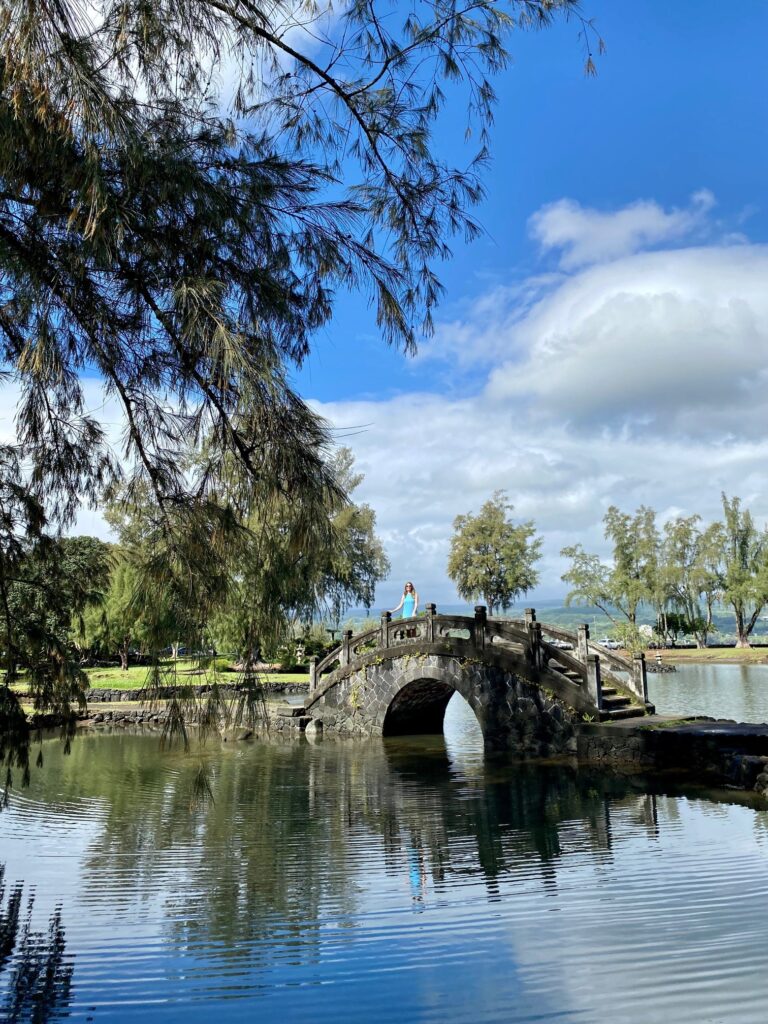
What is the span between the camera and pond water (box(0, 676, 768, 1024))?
421cm

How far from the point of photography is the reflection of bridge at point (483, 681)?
13578 mm

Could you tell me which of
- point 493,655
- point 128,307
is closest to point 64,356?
point 128,307

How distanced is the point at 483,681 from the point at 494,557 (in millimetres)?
30250

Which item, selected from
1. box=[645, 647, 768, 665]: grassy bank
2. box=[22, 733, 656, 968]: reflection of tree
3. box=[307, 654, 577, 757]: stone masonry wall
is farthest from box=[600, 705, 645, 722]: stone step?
box=[645, 647, 768, 665]: grassy bank

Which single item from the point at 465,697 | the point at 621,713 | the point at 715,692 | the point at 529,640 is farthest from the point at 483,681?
the point at 715,692

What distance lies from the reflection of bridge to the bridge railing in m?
0.02

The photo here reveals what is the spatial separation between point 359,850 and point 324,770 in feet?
18.9

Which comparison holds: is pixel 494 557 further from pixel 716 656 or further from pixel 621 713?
pixel 621 713

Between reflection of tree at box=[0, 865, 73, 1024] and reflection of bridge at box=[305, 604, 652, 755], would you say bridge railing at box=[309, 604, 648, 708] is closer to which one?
reflection of bridge at box=[305, 604, 652, 755]

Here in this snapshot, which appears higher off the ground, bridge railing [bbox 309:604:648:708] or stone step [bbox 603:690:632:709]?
bridge railing [bbox 309:604:648:708]

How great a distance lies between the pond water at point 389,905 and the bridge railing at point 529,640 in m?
2.75

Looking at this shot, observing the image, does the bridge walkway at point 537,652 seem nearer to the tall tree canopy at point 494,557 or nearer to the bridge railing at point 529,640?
the bridge railing at point 529,640

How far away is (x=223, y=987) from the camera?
445 centimetres

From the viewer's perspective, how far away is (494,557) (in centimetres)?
4472
